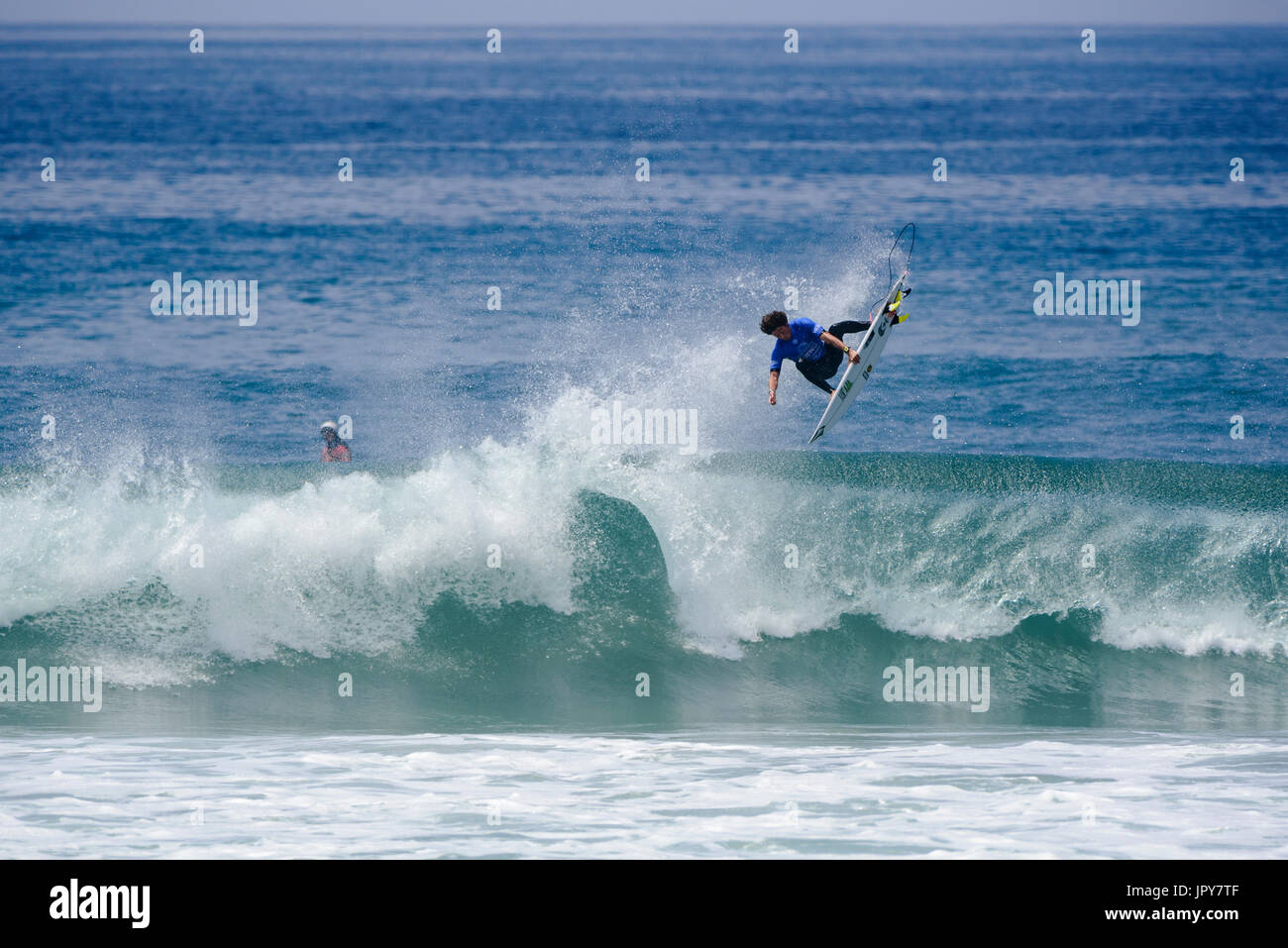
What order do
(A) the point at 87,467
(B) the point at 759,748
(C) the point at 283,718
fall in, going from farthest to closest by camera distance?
(A) the point at 87,467
(C) the point at 283,718
(B) the point at 759,748

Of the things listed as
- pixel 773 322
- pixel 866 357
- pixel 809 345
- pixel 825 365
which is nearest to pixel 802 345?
pixel 809 345

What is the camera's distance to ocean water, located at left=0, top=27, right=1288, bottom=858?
29.7 feet

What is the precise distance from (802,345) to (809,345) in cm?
8

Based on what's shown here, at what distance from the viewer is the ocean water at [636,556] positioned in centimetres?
905

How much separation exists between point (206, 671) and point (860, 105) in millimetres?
76594

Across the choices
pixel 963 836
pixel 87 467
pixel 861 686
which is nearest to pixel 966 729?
pixel 861 686

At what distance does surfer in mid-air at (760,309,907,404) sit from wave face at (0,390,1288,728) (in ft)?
6.94

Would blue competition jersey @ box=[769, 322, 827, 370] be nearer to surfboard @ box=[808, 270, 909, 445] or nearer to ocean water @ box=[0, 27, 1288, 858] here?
surfboard @ box=[808, 270, 909, 445]

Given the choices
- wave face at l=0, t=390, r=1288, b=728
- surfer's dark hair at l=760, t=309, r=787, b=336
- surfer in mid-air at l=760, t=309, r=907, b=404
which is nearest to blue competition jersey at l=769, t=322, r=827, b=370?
surfer in mid-air at l=760, t=309, r=907, b=404

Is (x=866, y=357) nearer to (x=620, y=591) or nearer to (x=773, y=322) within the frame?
(x=773, y=322)

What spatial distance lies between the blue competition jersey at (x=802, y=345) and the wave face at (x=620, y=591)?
2.23m

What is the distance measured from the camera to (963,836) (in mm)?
8172

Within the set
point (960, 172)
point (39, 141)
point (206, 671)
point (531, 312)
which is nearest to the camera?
point (206, 671)

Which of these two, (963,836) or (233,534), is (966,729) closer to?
(963,836)
